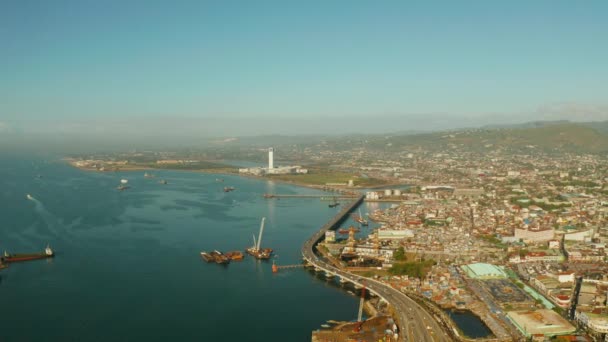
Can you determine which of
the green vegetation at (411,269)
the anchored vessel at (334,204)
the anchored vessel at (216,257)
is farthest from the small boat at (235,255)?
the anchored vessel at (334,204)

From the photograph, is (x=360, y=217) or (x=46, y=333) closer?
(x=46, y=333)

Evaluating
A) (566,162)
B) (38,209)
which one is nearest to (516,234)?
(38,209)

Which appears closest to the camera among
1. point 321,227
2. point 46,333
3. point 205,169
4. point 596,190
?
point 46,333

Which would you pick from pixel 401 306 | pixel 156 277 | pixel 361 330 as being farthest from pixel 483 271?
pixel 156 277

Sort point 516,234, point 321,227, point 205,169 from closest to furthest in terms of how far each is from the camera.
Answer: point 516,234 < point 321,227 < point 205,169

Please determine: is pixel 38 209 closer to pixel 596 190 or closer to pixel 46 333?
pixel 46 333

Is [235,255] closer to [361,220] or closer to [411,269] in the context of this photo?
[411,269]

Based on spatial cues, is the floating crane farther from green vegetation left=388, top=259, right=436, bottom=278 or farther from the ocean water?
green vegetation left=388, top=259, right=436, bottom=278

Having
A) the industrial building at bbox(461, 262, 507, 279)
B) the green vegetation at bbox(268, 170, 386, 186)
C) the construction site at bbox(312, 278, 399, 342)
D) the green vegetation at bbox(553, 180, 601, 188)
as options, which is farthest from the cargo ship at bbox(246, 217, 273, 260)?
the green vegetation at bbox(553, 180, 601, 188)
